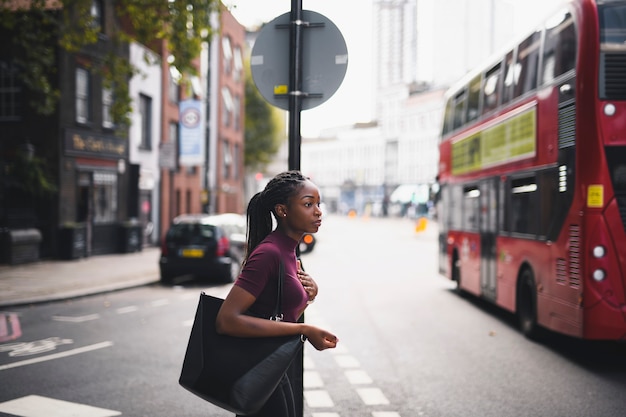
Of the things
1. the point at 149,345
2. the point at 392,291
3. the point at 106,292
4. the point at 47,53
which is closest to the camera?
the point at 149,345

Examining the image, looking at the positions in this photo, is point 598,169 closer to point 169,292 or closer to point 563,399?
point 563,399

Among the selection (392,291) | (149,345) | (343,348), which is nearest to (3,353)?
(149,345)

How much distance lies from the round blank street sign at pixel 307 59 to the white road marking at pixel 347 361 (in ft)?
12.4

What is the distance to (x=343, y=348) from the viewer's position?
8.60m

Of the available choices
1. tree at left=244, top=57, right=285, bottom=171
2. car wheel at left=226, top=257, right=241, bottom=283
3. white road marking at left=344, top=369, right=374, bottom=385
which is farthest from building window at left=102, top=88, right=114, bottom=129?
tree at left=244, top=57, right=285, bottom=171

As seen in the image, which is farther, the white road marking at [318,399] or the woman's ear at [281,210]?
the white road marking at [318,399]

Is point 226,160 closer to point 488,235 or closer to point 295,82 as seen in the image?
point 488,235

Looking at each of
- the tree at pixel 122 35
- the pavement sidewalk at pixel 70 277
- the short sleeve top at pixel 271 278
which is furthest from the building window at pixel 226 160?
the short sleeve top at pixel 271 278

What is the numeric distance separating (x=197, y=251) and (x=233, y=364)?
519 inches

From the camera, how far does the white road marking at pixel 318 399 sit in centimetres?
590

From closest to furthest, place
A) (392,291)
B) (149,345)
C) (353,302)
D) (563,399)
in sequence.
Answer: (563,399)
(149,345)
(353,302)
(392,291)

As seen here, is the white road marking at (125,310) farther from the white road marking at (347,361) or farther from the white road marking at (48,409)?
the white road marking at (48,409)

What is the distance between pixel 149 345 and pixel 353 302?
17.8 feet

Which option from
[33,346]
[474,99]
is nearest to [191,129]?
[474,99]
